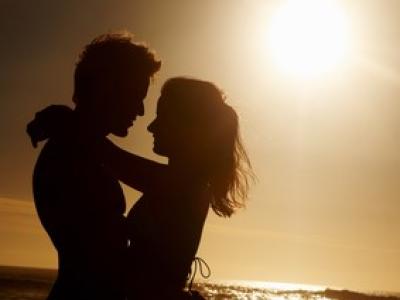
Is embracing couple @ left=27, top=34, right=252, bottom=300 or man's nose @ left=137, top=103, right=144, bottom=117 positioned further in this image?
man's nose @ left=137, top=103, right=144, bottom=117

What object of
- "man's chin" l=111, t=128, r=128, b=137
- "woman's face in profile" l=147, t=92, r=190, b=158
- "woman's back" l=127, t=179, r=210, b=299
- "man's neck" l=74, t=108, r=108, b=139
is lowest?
"woman's back" l=127, t=179, r=210, b=299

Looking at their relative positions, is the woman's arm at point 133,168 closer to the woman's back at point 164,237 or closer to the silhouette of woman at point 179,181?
the silhouette of woman at point 179,181

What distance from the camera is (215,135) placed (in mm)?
4086

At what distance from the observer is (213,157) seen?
13.4 feet

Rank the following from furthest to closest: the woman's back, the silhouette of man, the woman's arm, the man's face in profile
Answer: the woman's arm → the man's face in profile → the woman's back → the silhouette of man

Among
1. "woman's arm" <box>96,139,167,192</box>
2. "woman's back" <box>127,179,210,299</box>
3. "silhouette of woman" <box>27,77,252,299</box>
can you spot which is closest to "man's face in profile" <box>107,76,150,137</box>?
"silhouette of woman" <box>27,77,252,299</box>

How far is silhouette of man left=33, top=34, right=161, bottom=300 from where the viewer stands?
3.27 meters

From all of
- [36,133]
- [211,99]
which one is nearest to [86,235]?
[36,133]

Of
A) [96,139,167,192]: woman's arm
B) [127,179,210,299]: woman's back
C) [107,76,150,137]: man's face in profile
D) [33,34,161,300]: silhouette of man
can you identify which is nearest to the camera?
[33,34,161,300]: silhouette of man

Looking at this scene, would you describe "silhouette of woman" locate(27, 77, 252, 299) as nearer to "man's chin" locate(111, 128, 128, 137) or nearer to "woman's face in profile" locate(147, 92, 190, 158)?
"woman's face in profile" locate(147, 92, 190, 158)

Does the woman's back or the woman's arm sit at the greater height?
the woman's arm

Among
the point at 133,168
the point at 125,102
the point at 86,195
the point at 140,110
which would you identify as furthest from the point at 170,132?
the point at 86,195

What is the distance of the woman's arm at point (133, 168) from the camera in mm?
4545

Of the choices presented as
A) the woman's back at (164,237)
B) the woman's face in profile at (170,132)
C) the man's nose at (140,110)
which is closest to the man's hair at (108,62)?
the man's nose at (140,110)
